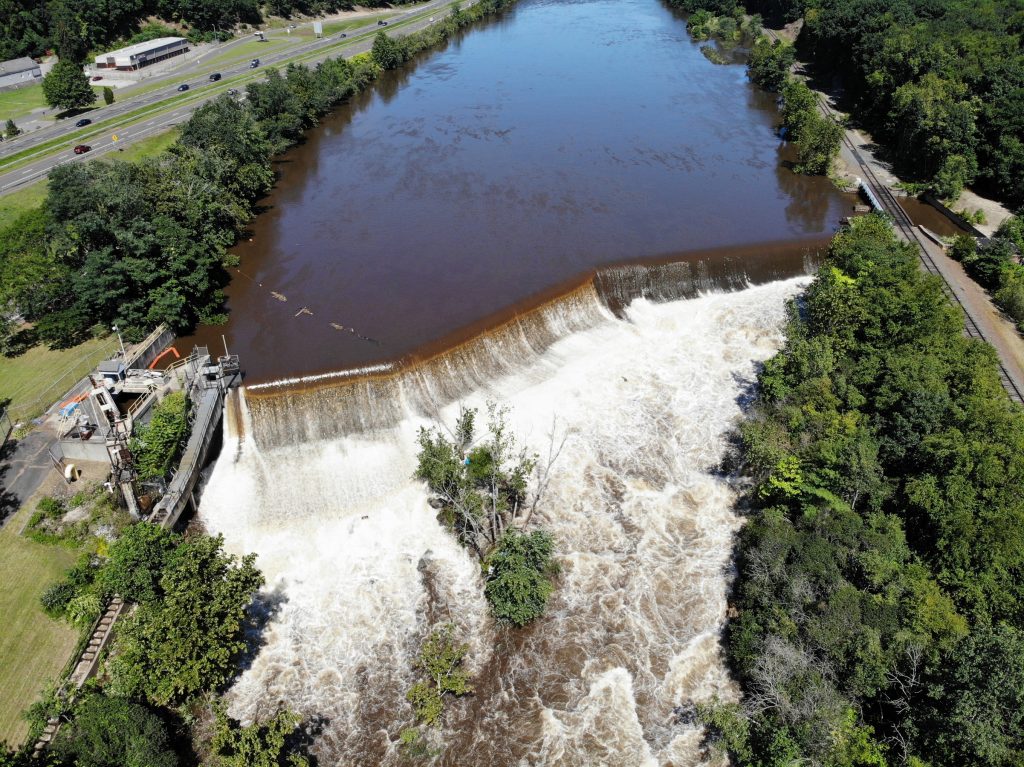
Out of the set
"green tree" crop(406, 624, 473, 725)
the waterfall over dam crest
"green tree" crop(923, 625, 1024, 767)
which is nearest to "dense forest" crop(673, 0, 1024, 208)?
the waterfall over dam crest

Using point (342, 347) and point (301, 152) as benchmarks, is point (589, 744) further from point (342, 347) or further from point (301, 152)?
point (301, 152)

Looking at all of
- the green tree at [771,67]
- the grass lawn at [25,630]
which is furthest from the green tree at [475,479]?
the green tree at [771,67]

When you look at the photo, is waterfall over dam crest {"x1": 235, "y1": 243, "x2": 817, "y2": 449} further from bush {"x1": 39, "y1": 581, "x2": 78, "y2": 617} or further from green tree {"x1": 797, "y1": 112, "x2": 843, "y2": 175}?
green tree {"x1": 797, "y1": 112, "x2": 843, "y2": 175}

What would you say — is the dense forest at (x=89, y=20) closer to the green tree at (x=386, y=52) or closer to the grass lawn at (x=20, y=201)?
the green tree at (x=386, y=52)

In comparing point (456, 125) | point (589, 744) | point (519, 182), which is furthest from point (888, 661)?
point (456, 125)

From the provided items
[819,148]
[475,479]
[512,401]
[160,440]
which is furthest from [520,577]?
[819,148]

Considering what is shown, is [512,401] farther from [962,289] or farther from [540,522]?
[962,289]
